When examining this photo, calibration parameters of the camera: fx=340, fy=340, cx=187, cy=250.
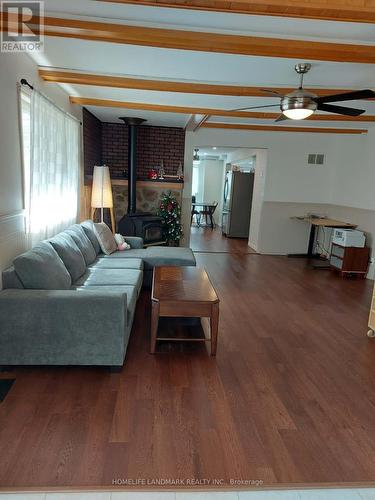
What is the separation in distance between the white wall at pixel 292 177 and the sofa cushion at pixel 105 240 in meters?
2.82

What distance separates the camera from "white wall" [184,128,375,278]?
6602 millimetres

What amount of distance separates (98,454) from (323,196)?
641cm

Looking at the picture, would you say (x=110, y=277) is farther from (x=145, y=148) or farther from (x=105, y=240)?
(x=145, y=148)

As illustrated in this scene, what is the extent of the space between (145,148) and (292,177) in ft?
9.80

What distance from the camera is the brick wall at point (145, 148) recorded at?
6.56 m

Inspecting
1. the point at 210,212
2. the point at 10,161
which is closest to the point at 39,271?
the point at 10,161

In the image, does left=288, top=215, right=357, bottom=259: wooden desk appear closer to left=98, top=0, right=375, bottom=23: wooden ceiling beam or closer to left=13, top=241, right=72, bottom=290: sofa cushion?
left=98, top=0, right=375, bottom=23: wooden ceiling beam

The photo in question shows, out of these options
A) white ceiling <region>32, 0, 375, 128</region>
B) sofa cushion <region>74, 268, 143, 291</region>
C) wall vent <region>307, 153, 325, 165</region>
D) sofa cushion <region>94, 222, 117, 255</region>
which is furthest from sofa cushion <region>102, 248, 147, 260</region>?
wall vent <region>307, 153, 325, 165</region>

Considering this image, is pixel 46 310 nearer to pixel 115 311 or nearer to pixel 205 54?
pixel 115 311

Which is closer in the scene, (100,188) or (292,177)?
(100,188)

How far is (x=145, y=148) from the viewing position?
6.70m

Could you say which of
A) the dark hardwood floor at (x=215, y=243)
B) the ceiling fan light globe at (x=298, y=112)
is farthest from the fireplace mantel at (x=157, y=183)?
the ceiling fan light globe at (x=298, y=112)

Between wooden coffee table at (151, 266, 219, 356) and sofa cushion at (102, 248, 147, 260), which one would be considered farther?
sofa cushion at (102, 248, 147, 260)

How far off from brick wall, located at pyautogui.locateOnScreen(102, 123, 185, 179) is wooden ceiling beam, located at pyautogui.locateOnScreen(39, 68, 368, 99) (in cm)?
309
